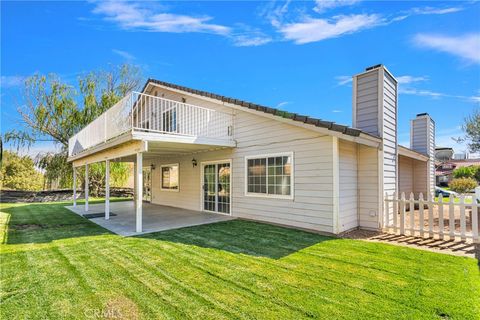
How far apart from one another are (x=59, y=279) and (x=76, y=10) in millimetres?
8972

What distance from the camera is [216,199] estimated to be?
9805 mm

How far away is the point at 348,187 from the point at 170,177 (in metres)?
8.67

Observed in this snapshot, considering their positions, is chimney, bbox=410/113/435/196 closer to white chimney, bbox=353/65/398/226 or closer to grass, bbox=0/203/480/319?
white chimney, bbox=353/65/398/226

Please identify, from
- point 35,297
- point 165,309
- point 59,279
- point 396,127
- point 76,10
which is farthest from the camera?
point 76,10

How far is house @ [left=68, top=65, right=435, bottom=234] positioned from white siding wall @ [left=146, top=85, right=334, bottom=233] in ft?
0.09

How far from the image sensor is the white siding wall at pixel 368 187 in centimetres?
680

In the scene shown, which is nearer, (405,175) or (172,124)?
(172,124)

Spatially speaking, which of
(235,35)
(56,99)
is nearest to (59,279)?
(235,35)

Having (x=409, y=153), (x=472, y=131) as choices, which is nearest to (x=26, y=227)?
(x=409, y=153)

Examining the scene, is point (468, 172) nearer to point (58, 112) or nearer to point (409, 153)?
point (409, 153)

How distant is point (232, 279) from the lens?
11.7ft

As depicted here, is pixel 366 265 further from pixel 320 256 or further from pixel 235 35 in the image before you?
pixel 235 35

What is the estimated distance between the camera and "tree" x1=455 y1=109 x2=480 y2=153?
47.8ft

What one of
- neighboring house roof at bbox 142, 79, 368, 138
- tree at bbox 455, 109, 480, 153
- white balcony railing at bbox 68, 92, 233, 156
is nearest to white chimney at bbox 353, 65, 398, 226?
neighboring house roof at bbox 142, 79, 368, 138
